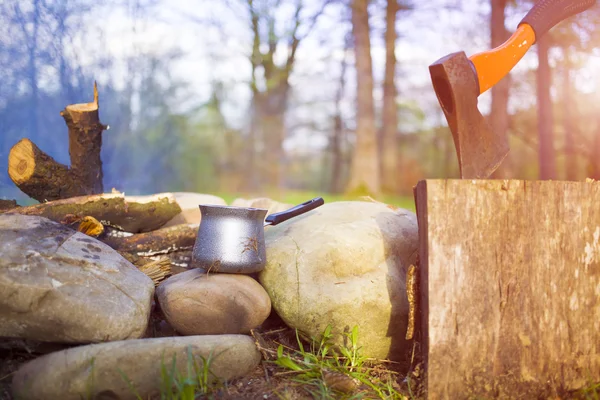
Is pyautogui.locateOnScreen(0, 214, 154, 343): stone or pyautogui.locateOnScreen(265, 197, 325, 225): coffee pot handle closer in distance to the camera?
pyautogui.locateOnScreen(0, 214, 154, 343): stone

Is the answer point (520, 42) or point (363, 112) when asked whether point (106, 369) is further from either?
point (363, 112)

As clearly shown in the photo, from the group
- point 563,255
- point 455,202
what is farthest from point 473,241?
point 563,255

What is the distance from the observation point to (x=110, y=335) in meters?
2.28

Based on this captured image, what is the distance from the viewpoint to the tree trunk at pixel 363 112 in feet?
31.3

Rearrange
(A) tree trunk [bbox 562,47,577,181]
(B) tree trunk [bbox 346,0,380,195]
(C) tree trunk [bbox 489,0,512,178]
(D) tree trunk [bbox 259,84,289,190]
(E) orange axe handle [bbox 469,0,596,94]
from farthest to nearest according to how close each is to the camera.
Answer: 1. (D) tree trunk [bbox 259,84,289,190]
2. (A) tree trunk [bbox 562,47,577,181]
3. (B) tree trunk [bbox 346,0,380,195]
4. (C) tree trunk [bbox 489,0,512,178]
5. (E) orange axe handle [bbox 469,0,596,94]

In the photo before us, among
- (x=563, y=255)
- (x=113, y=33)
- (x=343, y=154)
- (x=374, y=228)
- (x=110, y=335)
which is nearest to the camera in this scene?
(x=110, y=335)

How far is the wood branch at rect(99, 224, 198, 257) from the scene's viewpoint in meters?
3.31

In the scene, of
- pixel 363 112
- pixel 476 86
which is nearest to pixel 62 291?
pixel 476 86

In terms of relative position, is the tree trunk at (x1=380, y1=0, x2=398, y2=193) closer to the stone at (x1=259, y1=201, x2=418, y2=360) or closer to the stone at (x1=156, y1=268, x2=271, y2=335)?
the stone at (x1=259, y1=201, x2=418, y2=360)

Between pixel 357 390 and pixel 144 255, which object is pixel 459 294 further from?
pixel 144 255

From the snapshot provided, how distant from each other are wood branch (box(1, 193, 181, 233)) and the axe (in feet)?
6.47

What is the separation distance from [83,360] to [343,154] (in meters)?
21.4

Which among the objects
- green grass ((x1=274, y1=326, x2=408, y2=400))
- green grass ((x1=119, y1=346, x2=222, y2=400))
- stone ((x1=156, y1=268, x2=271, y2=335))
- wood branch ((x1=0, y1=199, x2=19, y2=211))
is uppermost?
wood branch ((x1=0, y1=199, x2=19, y2=211))

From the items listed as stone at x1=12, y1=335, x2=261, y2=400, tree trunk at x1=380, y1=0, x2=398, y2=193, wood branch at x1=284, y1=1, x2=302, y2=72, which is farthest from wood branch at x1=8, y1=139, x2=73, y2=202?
wood branch at x1=284, y1=1, x2=302, y2=72
